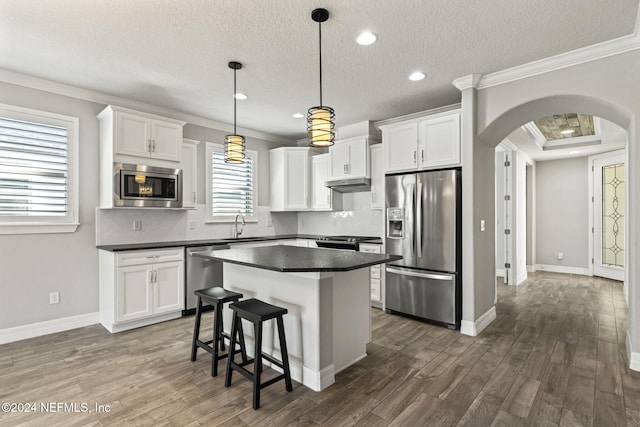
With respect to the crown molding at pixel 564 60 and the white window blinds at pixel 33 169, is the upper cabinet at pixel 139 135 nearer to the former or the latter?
the white window blinds at pixel 33 169

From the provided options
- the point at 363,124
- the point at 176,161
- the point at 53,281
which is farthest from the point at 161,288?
the point at 363,124

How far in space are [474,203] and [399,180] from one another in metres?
0.94

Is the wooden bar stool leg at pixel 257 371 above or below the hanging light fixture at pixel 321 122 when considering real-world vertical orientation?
below

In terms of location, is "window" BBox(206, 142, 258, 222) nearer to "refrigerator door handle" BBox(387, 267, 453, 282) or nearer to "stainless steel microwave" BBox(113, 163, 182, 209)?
"stainless steel microwave" BBox(113, 163, 182, 209)

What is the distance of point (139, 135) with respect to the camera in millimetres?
4031

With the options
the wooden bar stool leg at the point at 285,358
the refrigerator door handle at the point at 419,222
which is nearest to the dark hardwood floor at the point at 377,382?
the wooden bar stool leg at the point at 285,358

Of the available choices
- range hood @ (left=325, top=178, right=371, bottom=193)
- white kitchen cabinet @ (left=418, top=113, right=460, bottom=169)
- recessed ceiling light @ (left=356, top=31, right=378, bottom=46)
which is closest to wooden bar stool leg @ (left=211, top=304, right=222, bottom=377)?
recessed ceiling light @ (left=356, top=31, right=378, bottom=46)

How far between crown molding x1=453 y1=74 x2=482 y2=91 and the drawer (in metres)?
3.78

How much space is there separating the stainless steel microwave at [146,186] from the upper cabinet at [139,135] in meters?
0.13

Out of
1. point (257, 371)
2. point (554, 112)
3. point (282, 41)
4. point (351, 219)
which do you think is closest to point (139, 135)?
point (282, 41)

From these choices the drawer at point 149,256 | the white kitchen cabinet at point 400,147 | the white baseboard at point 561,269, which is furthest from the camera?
the white baseboard at point 561,269

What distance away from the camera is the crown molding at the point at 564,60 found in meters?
2.84

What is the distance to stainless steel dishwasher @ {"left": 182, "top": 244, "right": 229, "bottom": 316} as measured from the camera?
429 cm

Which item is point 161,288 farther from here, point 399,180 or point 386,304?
point 399,180
